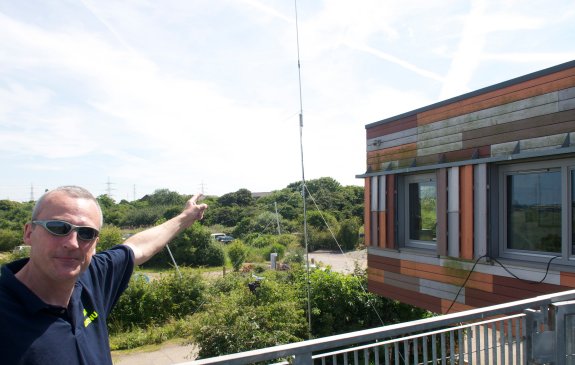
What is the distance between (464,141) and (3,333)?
598cm

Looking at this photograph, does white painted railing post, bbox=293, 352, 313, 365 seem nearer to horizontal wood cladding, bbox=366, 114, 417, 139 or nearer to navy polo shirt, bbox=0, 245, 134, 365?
navy polo shirt, bbox=0, 245, 134, 365

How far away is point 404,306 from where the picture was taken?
37.9 ft

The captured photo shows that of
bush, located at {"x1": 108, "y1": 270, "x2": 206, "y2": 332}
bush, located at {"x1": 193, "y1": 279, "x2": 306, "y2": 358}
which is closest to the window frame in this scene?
bush, located at {"x1": 193, "y1": 279, "x2": 306, "y2": 358}

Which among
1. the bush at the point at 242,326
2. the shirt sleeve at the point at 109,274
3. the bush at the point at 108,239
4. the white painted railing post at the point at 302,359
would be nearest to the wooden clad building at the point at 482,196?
the bush at the point at 242,326

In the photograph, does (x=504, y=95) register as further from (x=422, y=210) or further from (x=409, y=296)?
(x=409, y=296)

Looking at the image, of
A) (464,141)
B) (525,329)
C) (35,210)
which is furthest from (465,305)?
(35,210)

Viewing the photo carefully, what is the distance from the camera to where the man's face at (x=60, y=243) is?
1651 mm

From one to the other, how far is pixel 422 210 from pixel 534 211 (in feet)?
6.69

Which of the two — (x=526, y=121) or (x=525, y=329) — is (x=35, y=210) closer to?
(x=525, y=329)

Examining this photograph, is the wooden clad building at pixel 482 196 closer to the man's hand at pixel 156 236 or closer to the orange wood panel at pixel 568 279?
the orange wood panel at pixel 568 279

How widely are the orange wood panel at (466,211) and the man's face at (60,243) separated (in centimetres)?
528

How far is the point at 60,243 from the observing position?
1673 mm

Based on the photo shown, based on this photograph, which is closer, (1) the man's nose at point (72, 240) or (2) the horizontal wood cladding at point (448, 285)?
(1) the man's nose at point (72, 240)

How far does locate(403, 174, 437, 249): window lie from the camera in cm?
693
